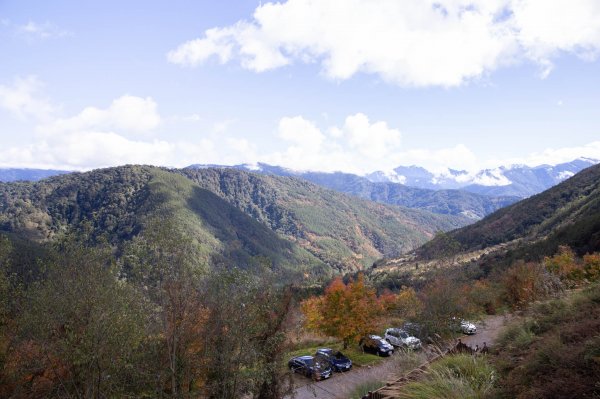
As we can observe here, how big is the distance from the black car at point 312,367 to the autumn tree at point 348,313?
5.12m

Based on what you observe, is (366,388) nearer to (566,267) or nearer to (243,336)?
(243,336)

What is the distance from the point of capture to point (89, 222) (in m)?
17.5

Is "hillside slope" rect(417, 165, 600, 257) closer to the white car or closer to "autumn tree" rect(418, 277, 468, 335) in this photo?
the white car

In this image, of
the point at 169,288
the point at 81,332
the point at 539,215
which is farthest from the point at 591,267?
the point at 539,215

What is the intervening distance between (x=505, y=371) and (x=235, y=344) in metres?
12.8

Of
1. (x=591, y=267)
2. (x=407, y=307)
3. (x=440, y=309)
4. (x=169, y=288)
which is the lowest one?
(x=407, y=307)

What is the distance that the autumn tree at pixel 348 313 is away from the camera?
34688 mm

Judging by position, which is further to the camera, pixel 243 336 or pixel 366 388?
pixel 243 336

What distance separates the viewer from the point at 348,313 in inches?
1377

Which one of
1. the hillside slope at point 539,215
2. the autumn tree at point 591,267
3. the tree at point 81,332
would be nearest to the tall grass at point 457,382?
the tree at point 81,332

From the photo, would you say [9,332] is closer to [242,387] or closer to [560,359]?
[242,387]

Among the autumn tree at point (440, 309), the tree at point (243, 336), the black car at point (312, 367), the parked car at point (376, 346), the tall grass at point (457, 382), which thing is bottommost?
the parked car at point (376, 346)

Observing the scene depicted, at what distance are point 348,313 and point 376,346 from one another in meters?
4.51

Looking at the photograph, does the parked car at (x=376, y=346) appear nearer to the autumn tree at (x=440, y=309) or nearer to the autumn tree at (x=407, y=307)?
the autumn tree at (x=407, y=307)
